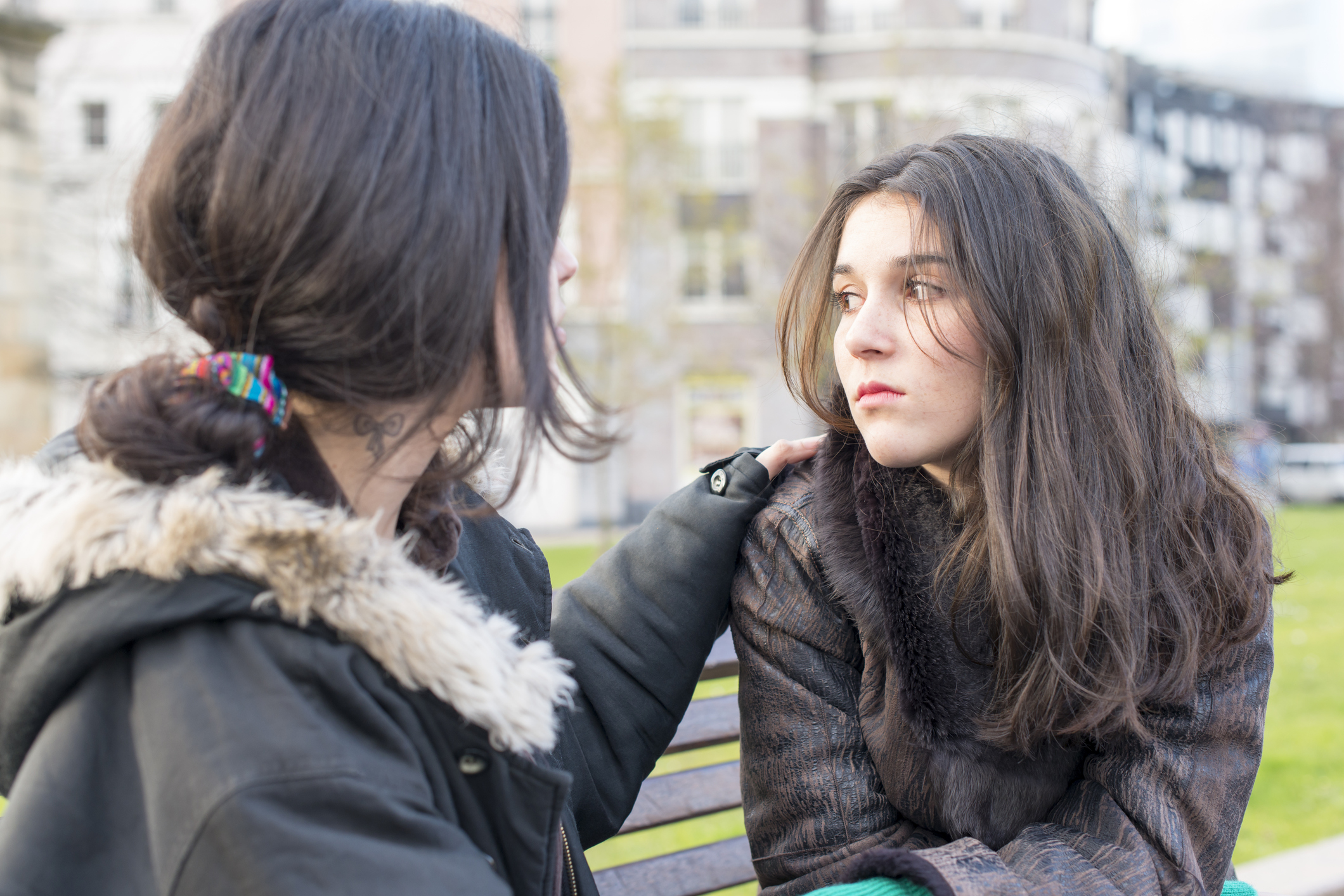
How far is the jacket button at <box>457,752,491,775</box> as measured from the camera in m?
1.14

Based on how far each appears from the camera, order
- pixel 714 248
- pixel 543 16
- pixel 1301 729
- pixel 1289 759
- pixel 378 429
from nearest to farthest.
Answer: pixel 378 429 → pixel 1289 759 → pixel 1301 729 → pixel 714 248 → pixel 543 16

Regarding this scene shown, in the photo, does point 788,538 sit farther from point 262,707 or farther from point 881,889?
→ point 262,707

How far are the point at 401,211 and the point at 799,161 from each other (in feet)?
59.5

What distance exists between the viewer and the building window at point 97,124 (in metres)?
17.1

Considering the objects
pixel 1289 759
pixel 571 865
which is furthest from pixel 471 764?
pixel 1289 759

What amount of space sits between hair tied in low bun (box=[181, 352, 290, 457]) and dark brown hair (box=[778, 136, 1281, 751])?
1034 millimetres

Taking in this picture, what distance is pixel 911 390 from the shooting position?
63.4 inches

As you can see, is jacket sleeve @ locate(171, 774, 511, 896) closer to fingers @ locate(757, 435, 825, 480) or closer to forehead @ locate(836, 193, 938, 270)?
fingers @ locate(757, 435, 825, 480)

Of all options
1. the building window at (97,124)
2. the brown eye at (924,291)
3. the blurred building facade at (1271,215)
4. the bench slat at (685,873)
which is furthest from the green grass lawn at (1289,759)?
the blurred building facade at (1271,215)

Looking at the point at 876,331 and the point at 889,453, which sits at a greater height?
the point at 876,331

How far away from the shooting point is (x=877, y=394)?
1623 millimetres

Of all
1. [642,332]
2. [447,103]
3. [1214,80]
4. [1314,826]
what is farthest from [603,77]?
[1214,80]

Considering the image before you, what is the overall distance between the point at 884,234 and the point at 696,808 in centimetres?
129

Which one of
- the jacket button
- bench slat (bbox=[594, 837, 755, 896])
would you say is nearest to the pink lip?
the jacket button
